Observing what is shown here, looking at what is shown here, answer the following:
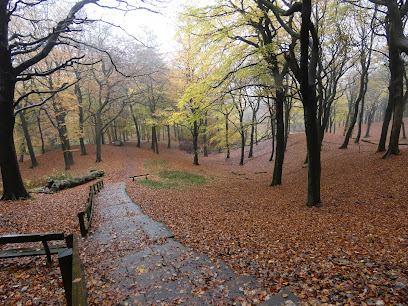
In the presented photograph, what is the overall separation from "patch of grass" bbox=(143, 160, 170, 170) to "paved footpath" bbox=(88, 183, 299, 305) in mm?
14267

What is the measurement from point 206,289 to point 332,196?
318 inches

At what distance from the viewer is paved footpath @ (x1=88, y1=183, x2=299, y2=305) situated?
3350 millimetres

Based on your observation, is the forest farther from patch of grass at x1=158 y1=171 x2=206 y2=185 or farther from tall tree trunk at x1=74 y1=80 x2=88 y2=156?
tall tree trunk at x1=74 y1=80 x2=88 y2=156

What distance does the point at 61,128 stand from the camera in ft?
60.3

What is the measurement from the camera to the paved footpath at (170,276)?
3.35m

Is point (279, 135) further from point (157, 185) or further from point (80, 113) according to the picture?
point (80, 113)

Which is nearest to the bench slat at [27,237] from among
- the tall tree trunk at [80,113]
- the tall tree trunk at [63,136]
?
the tall tree trunk at [63,136]

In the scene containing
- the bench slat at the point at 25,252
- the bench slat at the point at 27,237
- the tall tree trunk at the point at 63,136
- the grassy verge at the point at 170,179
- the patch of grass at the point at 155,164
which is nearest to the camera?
the bench slat at the point at 27,237

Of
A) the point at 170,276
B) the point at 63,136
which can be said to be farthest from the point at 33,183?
the point at 170,276

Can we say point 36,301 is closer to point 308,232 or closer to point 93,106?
point 308,232

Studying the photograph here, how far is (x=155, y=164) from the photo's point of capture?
21875 mm

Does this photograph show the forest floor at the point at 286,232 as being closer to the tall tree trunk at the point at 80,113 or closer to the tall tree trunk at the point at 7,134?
the tall tree trunk at the point at 7,134

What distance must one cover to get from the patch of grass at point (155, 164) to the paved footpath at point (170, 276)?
562 inches

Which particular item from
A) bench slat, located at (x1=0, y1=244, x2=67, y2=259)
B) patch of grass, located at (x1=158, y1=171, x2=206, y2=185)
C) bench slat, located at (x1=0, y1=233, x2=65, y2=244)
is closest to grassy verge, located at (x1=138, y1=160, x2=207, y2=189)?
patch of grass, located at (x1=158, y1=171, x2=206, y2=185)
